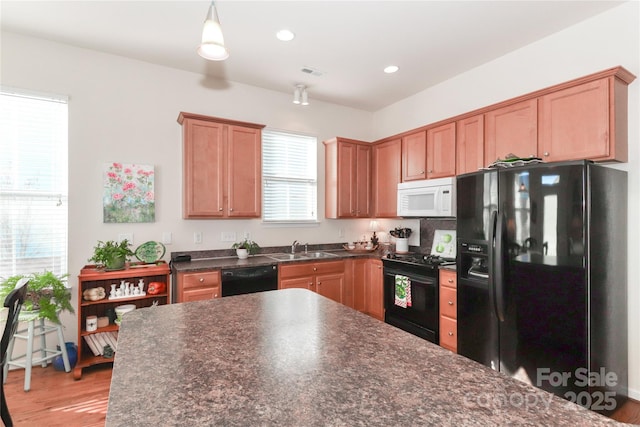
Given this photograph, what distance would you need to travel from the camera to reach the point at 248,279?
3270 millimetres

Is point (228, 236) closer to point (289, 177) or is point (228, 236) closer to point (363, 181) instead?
point (289, 177)

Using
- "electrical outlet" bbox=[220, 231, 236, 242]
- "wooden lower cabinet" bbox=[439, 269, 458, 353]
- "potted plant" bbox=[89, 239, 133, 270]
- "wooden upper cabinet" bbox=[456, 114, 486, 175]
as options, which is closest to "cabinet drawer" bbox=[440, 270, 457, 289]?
"wooden lower cabinet" bbox=[439, 269, 458, 353]

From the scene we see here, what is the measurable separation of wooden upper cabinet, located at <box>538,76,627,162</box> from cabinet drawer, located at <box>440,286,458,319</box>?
4.60 feet

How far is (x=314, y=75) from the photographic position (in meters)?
3.71

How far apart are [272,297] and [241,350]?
699 millimetres

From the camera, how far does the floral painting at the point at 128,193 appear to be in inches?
126

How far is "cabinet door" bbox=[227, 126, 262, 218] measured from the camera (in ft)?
11.7

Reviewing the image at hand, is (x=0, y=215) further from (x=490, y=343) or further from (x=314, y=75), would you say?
(x=490, y=343)

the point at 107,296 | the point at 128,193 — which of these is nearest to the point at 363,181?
the point at 128,193

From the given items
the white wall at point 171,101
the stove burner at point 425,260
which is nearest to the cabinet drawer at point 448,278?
the stove burner at point 425,260

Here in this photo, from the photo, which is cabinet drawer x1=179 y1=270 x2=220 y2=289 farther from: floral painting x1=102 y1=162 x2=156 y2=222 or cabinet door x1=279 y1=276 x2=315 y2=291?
floral painting x1=102 y1=162 x2=156 y2=222

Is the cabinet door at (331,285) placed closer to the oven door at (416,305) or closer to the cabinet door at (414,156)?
the oven door at (416,305)

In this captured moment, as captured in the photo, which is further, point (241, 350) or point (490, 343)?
point (490, 343)

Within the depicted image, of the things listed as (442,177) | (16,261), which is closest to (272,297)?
(442,177)
